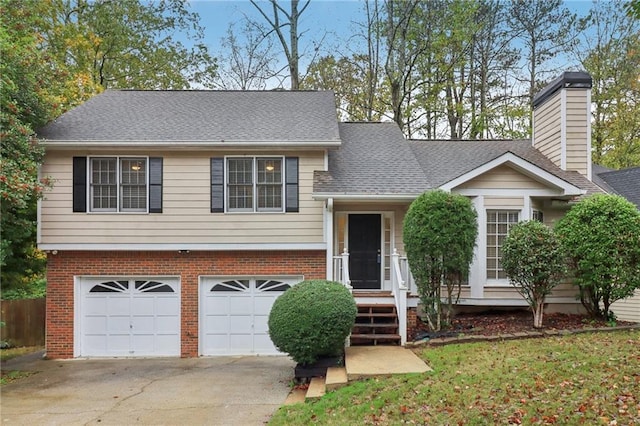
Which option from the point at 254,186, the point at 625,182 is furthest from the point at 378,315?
the point at 625,182

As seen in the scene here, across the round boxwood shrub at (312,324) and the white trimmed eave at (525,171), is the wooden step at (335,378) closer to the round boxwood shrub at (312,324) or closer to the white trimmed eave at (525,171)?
the round boxwood shrub at (312,324)

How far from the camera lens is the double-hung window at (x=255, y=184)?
1062 centimetres

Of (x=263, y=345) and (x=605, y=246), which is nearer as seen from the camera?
(x=605, y=246)

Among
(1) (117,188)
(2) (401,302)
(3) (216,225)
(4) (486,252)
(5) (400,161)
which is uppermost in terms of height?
(5) (400,161)

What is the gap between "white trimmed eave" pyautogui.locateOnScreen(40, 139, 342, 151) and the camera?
1020 centimetres

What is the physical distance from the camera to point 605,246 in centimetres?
884

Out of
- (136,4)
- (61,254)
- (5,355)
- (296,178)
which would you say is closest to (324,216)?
(296,178)

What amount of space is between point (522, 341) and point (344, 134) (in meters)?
7.45

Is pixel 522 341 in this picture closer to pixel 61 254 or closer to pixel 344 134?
pixel 344 134

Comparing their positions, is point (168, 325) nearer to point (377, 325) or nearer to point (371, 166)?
point (377, 325)

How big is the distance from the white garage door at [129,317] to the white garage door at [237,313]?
71 centimetres

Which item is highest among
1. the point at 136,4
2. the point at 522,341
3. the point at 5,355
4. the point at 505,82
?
the point at 136,4

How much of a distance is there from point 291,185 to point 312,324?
13.3 feet

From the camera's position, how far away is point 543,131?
12.6 metres
